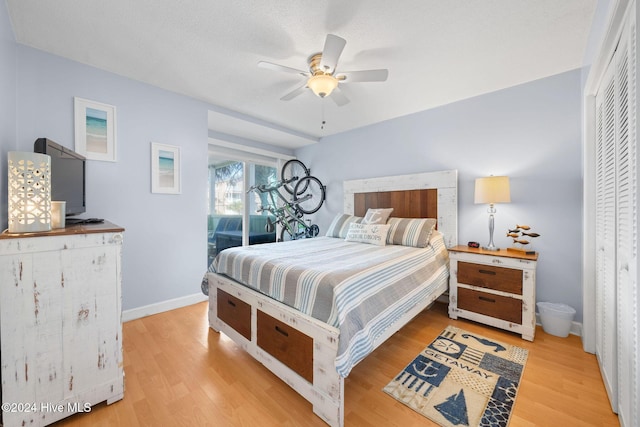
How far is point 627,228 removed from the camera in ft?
4.17

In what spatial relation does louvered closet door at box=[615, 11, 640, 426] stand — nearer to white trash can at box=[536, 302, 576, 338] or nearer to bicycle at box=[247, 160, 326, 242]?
white trash can at box=[536, 302, 576, 338]

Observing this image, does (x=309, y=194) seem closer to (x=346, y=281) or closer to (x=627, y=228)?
(x=346, y=281)

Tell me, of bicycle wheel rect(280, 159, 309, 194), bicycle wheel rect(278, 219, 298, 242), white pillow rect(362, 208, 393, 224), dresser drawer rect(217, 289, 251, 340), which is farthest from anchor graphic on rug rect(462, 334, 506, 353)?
bicycle wheel rect(280, 159, 309, 194)

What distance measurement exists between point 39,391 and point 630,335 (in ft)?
10.1

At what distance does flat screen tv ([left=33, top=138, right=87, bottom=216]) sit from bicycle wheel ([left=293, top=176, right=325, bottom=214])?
3.26 m

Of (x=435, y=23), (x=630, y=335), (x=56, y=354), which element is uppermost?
(x=435, y=23)

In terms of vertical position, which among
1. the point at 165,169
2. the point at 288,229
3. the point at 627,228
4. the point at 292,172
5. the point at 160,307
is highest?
the point at 292,172

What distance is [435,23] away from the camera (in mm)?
1819

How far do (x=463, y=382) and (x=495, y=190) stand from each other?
1.87 meters

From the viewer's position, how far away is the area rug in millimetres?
1474

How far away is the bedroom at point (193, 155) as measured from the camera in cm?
224

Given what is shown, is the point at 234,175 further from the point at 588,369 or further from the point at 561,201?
the point at 588,369

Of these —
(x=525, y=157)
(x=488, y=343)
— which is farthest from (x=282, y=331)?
(x=525, y=157)

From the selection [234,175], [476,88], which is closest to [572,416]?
[476,88]
